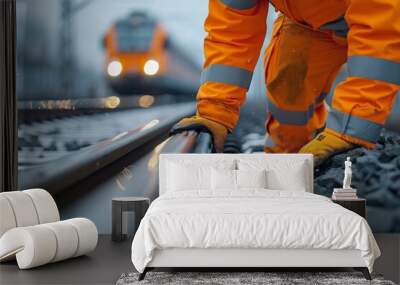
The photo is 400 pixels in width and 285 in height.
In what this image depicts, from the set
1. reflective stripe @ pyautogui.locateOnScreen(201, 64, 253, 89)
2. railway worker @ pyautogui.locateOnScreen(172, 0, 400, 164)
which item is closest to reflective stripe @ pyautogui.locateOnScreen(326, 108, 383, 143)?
railway worker @ pyautogui.locateOnScreen(172, 0, 400, 164)

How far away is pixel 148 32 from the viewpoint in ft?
19.1

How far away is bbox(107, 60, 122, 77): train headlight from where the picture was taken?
5.79 meters

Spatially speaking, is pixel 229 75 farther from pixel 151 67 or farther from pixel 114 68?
pixel 114 68

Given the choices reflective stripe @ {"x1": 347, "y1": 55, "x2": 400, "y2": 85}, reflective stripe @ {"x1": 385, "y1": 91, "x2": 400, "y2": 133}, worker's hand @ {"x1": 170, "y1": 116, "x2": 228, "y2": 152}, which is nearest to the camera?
reflective stripe @ {"x1": 347, "y1": 55, "x2": 400, "y2": 85}

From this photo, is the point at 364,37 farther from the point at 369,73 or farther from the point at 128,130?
the point at 128,130

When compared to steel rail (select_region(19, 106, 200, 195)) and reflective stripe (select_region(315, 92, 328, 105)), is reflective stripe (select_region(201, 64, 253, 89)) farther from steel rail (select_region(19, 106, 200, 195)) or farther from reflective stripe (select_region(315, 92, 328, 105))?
reflective stripe (select_region(315, 92, 328, 105))

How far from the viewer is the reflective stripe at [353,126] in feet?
17.1

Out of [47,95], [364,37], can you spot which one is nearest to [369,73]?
[364,37]

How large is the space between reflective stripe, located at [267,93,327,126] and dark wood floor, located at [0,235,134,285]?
5.45 ft

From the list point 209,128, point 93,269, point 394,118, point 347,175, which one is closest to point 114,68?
point 209,128

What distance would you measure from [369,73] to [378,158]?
2.81 ft

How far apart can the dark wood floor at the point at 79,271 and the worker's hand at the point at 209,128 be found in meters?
1.21

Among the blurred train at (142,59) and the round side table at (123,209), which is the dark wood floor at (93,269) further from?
the blurred train at (142,59)

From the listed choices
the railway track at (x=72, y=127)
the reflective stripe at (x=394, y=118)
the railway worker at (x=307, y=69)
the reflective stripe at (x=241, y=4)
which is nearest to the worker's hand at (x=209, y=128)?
the railway worker at (x=307, y=69)
